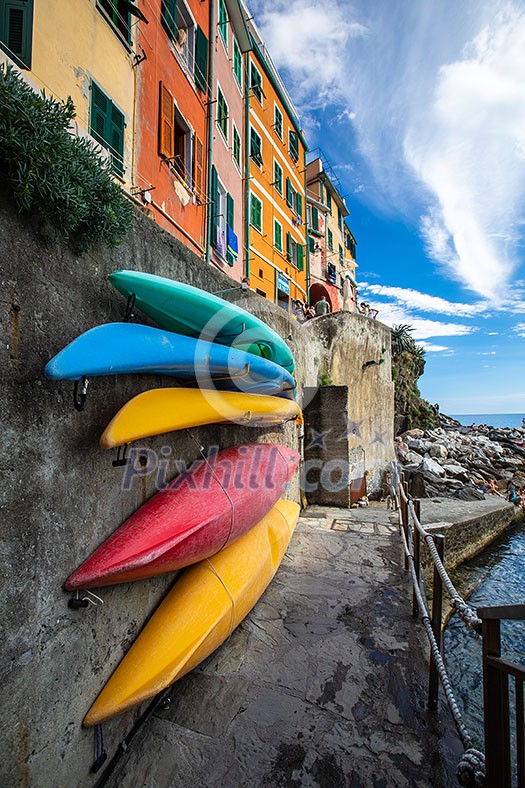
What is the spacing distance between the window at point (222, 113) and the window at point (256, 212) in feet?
8.28

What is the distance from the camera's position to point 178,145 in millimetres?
7789

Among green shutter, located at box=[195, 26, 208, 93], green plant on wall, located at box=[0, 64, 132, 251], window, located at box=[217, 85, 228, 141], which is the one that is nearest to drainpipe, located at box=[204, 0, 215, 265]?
green shutter, located at box=[195, 26, 208, 93]

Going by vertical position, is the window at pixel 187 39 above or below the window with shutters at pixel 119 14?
above

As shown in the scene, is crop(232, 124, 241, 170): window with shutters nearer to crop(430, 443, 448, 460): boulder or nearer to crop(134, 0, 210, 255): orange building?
crop(134, 0, 210, 255): orange building

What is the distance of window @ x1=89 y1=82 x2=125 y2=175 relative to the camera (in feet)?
17.2

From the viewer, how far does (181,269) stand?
2938 millimetres

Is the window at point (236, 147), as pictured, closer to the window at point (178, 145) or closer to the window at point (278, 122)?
the window at point (178, 145)

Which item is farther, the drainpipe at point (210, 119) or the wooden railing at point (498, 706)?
the drainpipe at point (210, 119)

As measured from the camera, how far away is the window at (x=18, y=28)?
Answer: 4242mm

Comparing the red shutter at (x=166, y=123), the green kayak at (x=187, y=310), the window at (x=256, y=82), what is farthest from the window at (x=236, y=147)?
the green kayak at (x=187, y=310)

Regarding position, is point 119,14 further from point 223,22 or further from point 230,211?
point 223,22

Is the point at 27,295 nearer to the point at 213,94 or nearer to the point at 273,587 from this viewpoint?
the point at 273,587

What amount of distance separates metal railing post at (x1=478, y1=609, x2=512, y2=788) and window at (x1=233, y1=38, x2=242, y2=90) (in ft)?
46.1

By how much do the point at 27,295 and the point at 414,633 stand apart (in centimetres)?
344
